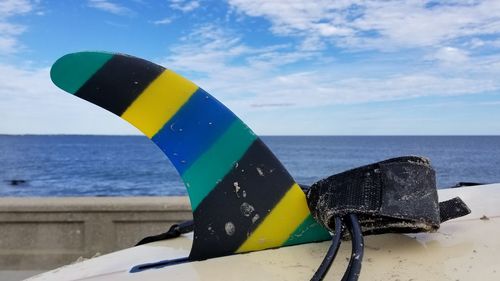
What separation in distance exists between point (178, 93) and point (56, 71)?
388mm

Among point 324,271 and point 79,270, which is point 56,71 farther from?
point 324,271

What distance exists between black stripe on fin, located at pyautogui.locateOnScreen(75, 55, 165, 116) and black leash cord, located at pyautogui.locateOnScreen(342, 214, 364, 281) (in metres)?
0.77

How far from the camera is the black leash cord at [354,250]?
132 cm

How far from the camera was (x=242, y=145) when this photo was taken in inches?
68.4

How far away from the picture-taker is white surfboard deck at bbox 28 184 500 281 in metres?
1.49

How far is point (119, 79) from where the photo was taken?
66.4 inches

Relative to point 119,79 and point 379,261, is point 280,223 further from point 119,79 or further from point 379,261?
point 119,79

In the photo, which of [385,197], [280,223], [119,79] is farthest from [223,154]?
[385,197]

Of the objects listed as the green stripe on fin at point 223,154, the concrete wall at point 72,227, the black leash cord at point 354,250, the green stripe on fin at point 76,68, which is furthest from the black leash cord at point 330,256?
the concrete wall at point 72,227

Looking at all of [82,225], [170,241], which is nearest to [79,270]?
[170,241]

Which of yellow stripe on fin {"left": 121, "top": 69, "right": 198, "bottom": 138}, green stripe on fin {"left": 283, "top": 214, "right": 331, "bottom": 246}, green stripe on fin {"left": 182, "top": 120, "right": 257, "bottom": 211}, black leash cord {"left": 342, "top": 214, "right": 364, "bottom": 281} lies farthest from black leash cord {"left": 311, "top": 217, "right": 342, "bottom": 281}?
yellow stripe on fin {"left": 121, "top": 69, "right": 198, "bottom": 138}

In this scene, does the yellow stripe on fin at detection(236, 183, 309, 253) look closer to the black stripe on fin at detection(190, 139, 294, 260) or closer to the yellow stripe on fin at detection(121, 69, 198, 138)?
the black stripe on fin at detection(190, 139, 294, 260)

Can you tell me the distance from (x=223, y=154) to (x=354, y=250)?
1.79ft

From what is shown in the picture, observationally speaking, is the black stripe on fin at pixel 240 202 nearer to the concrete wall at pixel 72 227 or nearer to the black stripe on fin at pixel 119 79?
the black stripe on fin at pixel 119 79
